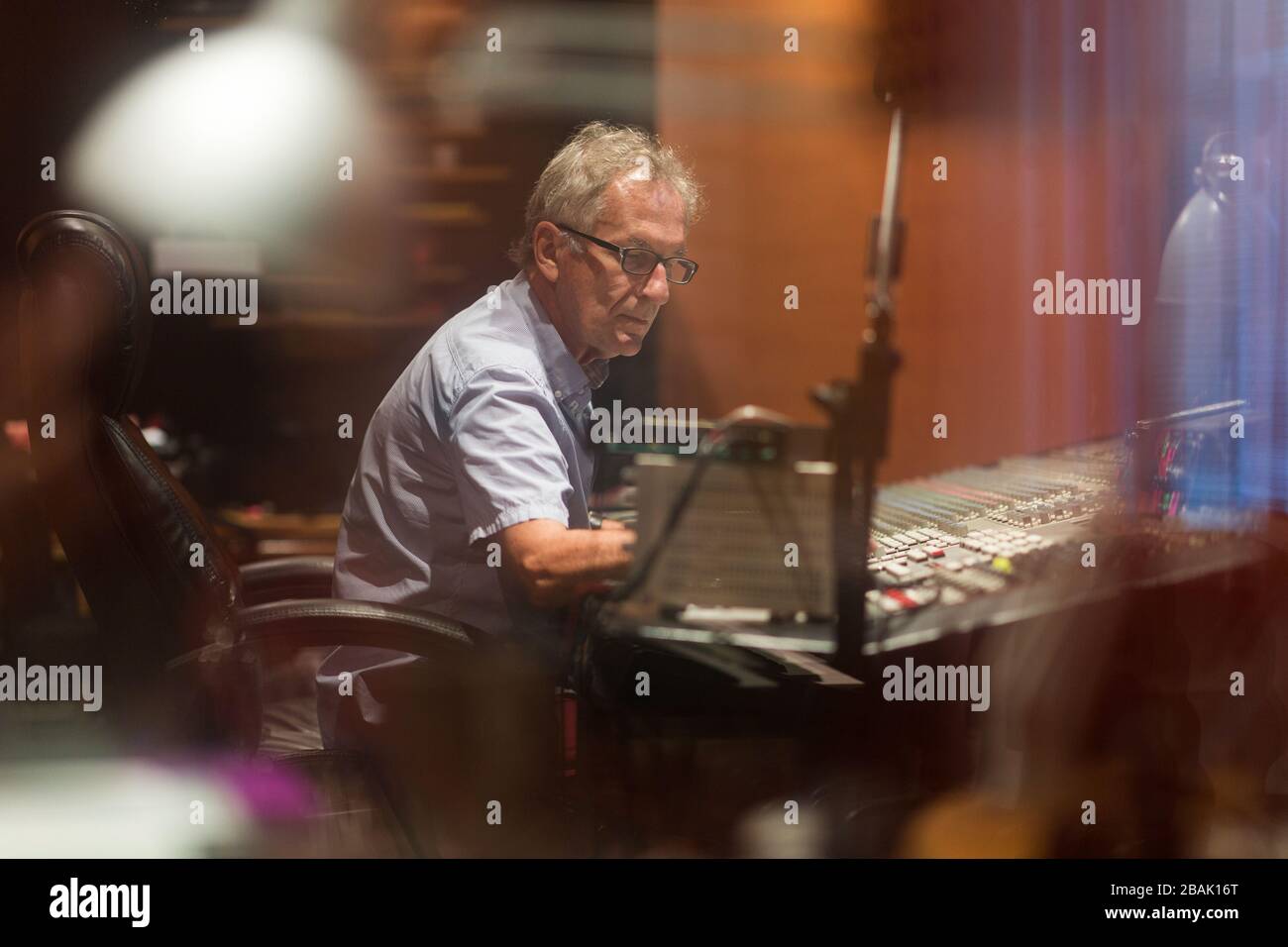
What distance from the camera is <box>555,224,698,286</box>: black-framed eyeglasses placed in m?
1.73

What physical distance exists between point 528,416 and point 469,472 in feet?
0.40

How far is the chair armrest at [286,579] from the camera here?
1.85 m

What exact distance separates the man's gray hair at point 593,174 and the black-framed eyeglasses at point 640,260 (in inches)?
1.0

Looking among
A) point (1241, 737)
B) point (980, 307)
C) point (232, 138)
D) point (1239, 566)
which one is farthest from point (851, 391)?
point (232, 138)

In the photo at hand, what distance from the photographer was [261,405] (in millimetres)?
1956

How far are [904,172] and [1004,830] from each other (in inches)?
48.0

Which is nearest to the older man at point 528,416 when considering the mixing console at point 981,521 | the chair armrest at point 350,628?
the chair armrest at point 350,628

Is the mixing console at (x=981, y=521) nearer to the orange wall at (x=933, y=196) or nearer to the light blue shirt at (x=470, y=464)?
the orange wall at (x=933, y=196)

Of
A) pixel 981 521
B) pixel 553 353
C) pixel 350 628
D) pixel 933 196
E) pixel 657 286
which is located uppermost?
pixel 933 196

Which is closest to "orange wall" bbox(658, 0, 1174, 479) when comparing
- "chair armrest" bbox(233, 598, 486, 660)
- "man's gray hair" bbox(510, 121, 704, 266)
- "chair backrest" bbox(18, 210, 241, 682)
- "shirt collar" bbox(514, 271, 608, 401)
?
"man's gray hair" bbox(510, 121, 704, 266)

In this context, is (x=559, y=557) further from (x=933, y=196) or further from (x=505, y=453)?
(x=933, y=196)

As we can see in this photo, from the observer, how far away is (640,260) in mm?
1752

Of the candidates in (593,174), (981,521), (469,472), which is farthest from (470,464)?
(981,521)
